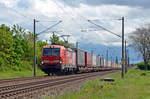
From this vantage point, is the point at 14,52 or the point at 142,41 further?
the point at 142,41

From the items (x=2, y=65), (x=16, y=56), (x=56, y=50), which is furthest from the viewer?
(x=16, y=56)

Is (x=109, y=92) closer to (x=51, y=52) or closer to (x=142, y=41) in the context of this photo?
(x=51, y=52)

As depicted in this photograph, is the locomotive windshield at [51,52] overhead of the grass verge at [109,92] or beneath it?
overhead

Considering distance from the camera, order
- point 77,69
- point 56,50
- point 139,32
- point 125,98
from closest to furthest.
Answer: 1. point 125,98
2. point 56,50
3. point 77,69
4. point 139,32

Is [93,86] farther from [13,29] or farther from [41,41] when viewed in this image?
[41,41]

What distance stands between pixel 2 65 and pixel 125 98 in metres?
39.6

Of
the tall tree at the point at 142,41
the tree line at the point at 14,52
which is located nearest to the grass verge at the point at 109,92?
the tree line at the point at 14,52

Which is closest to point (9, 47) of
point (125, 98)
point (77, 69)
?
point (77, 69)

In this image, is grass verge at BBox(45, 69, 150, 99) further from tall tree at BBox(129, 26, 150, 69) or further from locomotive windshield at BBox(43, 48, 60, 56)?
tall tree at BBox(129, 26, 150, 69)

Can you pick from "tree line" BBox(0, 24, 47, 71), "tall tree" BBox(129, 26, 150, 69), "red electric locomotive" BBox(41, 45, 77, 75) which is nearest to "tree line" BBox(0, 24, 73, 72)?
"tree line" BBox(0, 24, 47, 71)

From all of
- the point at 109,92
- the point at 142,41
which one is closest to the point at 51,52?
the point at 109,92

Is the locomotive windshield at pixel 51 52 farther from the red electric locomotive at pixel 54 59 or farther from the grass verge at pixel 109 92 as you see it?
the grass verge at pixel 109 92

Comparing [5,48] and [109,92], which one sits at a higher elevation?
[5,48]

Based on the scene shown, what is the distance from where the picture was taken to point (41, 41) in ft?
276
